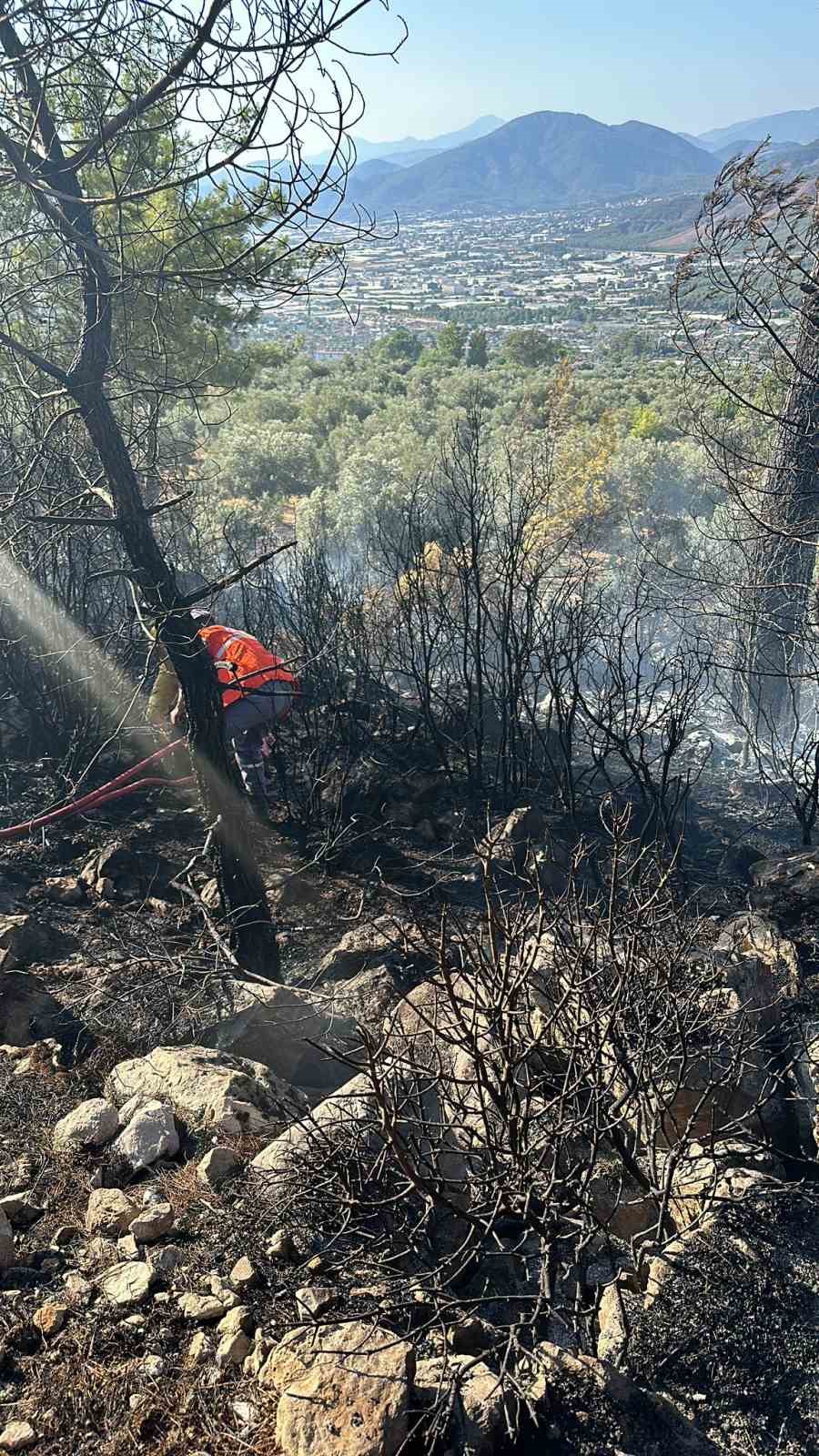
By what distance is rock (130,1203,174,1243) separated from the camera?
9.18ft

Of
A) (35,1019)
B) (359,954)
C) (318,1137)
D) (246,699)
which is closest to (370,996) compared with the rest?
(359,954)

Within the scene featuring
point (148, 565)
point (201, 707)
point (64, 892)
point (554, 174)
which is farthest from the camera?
point (554, 174)

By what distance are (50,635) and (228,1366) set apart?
224 inches

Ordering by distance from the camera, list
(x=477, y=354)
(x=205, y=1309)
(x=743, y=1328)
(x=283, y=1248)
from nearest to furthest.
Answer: (x=743, y=1328) → (x=205, y=1309) → (x=283, y=1248) → (x=477, y=354)

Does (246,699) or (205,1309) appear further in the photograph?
(246,699)

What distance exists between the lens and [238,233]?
38.7 feet

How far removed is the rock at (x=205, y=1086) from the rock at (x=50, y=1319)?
0.81 m

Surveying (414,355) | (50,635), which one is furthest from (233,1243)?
(414,355)

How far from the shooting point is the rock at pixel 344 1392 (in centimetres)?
204

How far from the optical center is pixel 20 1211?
9.61 ft

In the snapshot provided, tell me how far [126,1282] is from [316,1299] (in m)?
0.55

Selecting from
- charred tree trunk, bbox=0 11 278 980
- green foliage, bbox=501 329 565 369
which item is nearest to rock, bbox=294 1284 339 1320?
charred tree trunk, bbox=0 11 278 980

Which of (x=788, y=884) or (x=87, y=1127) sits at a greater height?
(x=87, y=1127)

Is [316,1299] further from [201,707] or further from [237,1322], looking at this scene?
[201,707]
